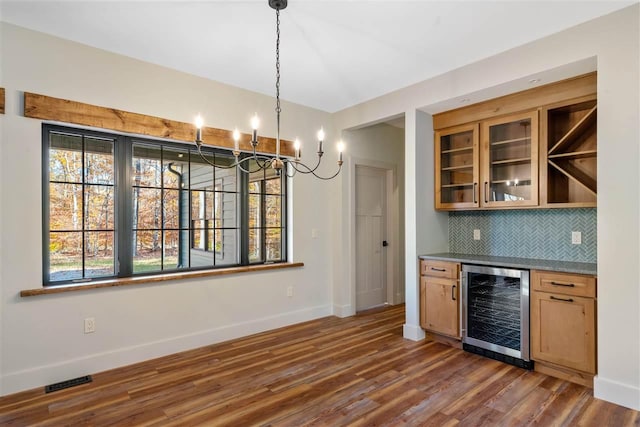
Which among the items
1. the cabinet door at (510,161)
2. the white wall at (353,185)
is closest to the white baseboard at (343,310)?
the white wall at (353,185)

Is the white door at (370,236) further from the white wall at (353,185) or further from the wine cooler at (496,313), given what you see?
the wine cooler at (496,313)

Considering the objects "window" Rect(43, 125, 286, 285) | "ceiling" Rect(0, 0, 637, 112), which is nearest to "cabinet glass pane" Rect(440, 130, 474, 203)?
"ceiling" Rect(0, 0, 637, 112)

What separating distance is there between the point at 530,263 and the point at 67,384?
3963 mm

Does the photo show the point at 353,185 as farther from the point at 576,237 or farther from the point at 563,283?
the point at 563,283

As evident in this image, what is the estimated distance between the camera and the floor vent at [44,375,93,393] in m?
2.71

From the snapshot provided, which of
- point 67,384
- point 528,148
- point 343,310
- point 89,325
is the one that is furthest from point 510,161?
point 67,384

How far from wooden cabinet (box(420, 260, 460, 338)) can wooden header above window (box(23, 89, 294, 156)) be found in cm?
236

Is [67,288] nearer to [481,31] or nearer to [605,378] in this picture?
[481,31]

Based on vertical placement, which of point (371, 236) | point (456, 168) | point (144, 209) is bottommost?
point (371, 236)

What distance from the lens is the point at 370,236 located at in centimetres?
521

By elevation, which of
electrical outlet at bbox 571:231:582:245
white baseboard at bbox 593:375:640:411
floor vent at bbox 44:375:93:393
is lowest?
→ floor vent at bbox 44:375:93:393

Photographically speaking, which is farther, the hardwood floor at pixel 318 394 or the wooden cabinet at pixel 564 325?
the wooden cabinet at pixel 564 325

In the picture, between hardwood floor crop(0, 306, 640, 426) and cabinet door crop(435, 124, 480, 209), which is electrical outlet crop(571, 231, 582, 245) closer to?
cabinet door crop(435, 124, 480, 209)

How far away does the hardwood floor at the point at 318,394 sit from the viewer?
7.64ft
